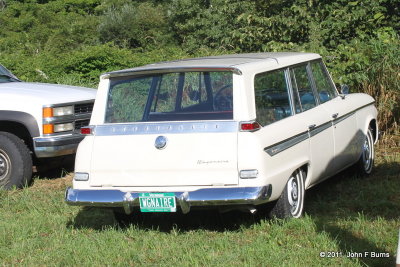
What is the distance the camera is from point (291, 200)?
22.2 feet

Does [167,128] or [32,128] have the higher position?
[167,128]

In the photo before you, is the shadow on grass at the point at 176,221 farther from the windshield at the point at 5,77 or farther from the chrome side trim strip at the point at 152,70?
the windshield at the point at 5,77

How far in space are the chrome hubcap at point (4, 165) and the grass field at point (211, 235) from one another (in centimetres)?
79

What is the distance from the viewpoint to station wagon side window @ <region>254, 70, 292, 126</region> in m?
6.46

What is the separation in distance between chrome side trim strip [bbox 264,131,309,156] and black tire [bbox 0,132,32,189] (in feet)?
11.9

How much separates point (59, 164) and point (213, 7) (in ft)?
52.4

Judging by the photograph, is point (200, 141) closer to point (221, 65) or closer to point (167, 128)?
point (167, 128)

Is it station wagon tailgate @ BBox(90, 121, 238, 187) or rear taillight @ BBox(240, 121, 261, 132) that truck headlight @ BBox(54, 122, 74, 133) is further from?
rear taillight @ BBox(240, 121, 261, 132)

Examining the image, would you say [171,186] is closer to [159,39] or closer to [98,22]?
[159,39]

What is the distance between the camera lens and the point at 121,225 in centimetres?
708

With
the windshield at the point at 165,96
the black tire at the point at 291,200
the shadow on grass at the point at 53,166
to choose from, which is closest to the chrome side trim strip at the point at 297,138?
the black tire at the point at 291,200

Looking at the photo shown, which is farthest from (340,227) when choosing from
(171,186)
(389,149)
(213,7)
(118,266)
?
(213,7)

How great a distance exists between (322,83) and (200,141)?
230 cm

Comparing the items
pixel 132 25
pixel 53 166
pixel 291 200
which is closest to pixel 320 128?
pixel 291 200
